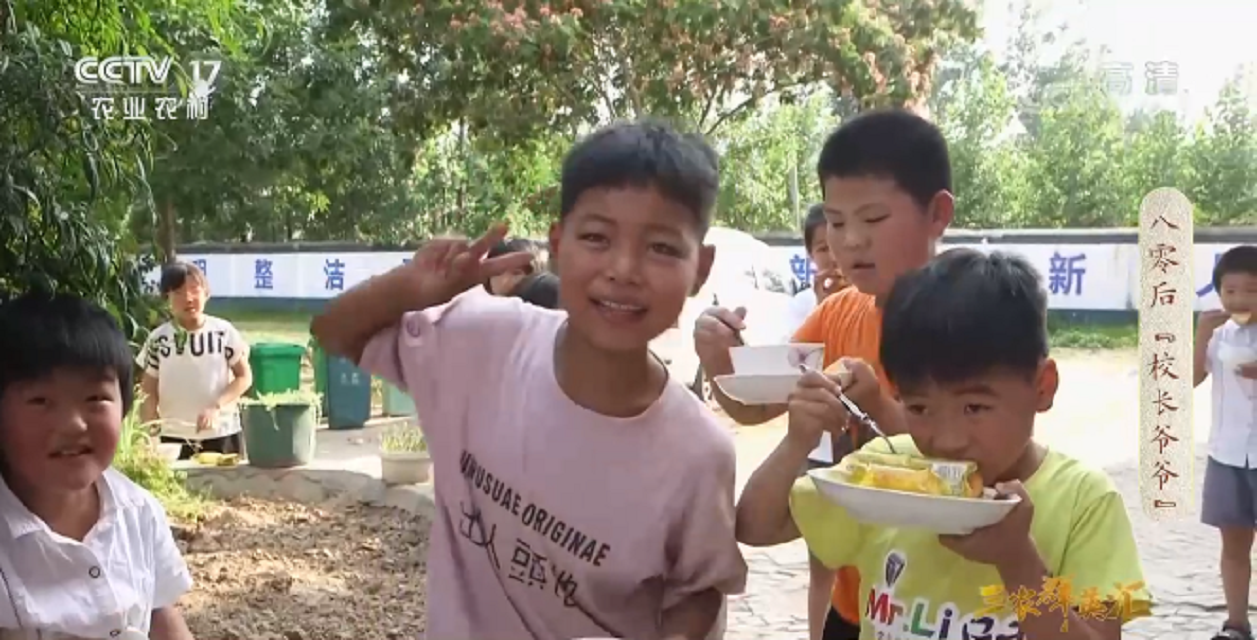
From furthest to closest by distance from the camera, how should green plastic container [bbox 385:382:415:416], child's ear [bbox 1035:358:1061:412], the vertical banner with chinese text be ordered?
green plastic container [bbox 385:382:415:416], the vertical banner with chinese text, child's ear [bbox 1035:358:1061:412]

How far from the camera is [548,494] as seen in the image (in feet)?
2.69

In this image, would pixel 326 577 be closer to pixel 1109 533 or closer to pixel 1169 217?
pixel 1169 217

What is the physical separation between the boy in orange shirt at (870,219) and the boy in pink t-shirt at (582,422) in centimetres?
13

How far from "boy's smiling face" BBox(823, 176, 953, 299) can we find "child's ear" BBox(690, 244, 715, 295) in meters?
0.17

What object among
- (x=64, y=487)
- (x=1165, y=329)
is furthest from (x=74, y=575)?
(x=1165, y=329)

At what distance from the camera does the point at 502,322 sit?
879mm

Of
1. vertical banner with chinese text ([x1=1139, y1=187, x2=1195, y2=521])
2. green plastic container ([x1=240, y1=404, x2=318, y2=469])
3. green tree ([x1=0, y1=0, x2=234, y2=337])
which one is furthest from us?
green plastic container ([x1=240, y1=404, x2=318, y2=469])

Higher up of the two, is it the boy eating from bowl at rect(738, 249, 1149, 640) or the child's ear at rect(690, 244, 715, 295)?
the child's ear at rect(690, 244, 715, 295)

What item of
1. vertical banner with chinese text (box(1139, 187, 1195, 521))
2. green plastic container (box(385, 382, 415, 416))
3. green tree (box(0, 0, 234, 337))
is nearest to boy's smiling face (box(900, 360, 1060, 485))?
green tree (box(0, 0, 234, 337))

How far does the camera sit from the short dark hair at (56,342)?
90 centimetres

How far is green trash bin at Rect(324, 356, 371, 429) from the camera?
400 cm

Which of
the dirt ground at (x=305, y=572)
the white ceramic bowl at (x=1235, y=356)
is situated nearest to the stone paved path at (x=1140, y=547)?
the white ceramic bowl at (x=1235, y=356)

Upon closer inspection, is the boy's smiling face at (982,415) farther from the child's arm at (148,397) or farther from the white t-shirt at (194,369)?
the child's arm at (148,397)

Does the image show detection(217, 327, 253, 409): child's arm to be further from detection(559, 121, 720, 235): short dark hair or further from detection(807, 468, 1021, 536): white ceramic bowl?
detection(807, 468, 1021, 536): white ceramic bowl
